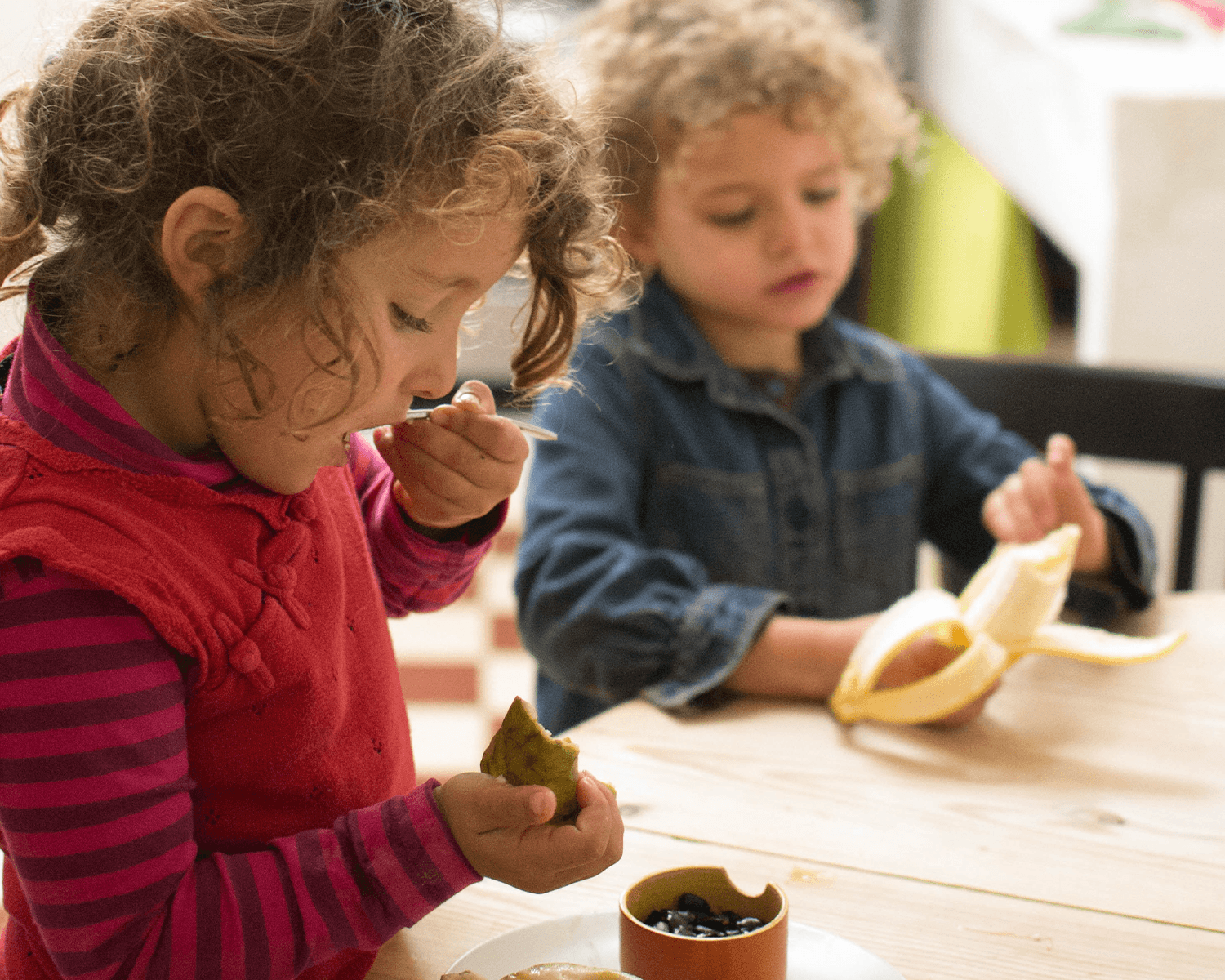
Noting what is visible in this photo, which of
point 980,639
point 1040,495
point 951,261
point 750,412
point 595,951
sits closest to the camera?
point 595,951

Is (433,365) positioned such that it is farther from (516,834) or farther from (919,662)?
(919,662)

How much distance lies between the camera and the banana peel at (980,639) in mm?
862

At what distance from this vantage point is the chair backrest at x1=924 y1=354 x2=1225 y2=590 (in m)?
1.24

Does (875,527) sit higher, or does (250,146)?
(250,146)

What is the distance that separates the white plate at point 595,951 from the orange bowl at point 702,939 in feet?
0.16

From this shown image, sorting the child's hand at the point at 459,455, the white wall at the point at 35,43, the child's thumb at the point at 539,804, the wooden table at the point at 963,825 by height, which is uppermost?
the white wall at the point at 35,43

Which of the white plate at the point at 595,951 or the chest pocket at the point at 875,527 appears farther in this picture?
the chest pocket at the point at 875,527

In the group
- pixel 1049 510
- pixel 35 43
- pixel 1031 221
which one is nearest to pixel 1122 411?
pixel 1049 510

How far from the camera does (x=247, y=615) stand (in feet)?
1.83

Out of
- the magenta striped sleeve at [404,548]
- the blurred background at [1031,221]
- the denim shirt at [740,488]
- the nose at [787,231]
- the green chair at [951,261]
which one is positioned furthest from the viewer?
the green chair at [951,261]

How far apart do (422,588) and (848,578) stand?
0.61 meters

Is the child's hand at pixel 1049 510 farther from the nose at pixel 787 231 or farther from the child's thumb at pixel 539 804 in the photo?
the child's thumb at pixel 539 804

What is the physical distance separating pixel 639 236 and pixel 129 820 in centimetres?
89

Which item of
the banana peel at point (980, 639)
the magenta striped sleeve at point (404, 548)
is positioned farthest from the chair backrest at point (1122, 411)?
the magenta striped sleeve at point (404, 548)
